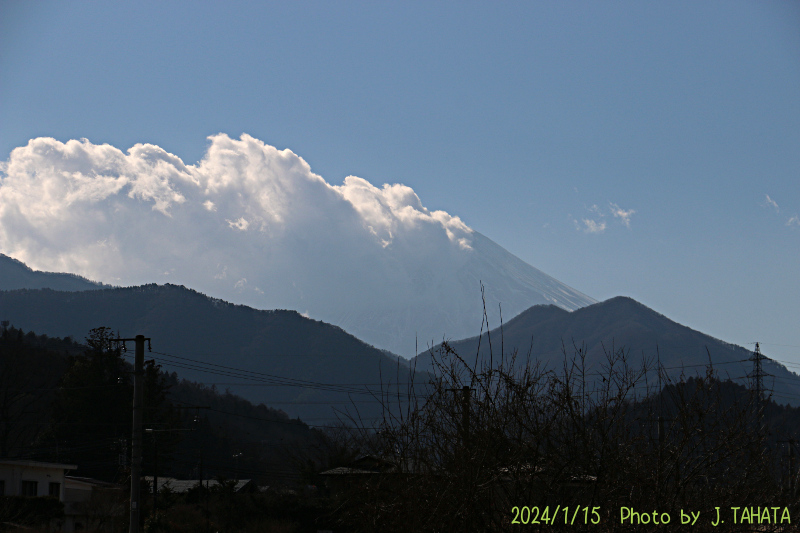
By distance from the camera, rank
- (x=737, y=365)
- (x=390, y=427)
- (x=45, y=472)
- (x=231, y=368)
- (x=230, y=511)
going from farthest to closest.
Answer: (x=737, y=365), (x=231, y=368), (x=230, y=511), (x=45, y=472), (x=390, y=427)

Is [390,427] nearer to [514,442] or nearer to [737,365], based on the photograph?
[514,442]

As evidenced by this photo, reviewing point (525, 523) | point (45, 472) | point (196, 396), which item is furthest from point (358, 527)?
point (196, 396)

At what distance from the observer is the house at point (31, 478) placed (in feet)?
109

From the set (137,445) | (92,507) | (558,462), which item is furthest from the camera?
(92,507)

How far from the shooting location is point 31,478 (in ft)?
114

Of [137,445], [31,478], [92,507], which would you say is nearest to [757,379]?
[137,445]

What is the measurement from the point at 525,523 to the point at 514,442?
617 millimetres

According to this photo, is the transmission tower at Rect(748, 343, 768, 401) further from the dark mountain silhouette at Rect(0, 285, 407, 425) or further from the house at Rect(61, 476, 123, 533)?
the dark mountain silhouette at Rect(0, 285, 407, 425)

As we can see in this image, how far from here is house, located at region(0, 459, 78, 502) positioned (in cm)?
3316

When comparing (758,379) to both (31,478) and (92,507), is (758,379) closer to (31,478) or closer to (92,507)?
(92,507)

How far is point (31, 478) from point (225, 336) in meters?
146

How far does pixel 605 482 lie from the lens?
572 centimetres

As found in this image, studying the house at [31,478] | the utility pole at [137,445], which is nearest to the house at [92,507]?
the house at [31,478]

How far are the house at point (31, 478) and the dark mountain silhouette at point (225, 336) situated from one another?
103 metres
